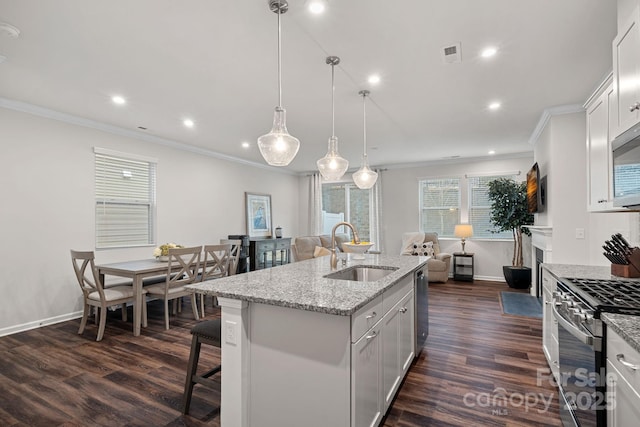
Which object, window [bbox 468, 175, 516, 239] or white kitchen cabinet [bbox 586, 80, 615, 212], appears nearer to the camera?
white kitchen cabinet [bbox 586, 80, 615, 212]

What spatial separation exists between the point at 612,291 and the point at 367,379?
4.81 feet

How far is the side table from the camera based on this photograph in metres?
6.73

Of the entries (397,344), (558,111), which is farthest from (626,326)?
(558,111)

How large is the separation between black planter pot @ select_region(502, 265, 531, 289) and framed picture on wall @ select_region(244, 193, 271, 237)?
500 cm

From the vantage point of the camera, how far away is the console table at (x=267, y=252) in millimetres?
6512

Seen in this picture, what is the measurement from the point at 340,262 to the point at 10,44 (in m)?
3.16

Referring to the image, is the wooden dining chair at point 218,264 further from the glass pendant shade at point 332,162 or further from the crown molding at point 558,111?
the crown molding at point 558,111

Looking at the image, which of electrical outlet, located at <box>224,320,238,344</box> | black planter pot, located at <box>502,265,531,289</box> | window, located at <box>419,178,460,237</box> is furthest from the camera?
window, located at <box>419,178,460,237</box>

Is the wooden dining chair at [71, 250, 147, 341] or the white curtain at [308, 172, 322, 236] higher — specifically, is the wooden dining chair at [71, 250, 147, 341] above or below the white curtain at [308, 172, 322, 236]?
below

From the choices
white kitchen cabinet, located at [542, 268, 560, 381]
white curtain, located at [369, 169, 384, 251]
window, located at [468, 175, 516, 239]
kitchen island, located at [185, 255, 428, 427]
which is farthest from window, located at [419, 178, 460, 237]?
kitchen island, located at [185, 255, 428, 427]

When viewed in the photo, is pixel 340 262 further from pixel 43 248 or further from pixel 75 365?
pixel 43 248

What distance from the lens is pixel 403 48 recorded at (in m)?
2.50

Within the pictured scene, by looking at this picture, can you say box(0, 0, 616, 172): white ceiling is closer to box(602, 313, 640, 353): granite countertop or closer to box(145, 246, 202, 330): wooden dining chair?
box(145, 246, 202, 330): wooden dining chair

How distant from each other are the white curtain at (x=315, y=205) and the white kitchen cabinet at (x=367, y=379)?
6478 mm
